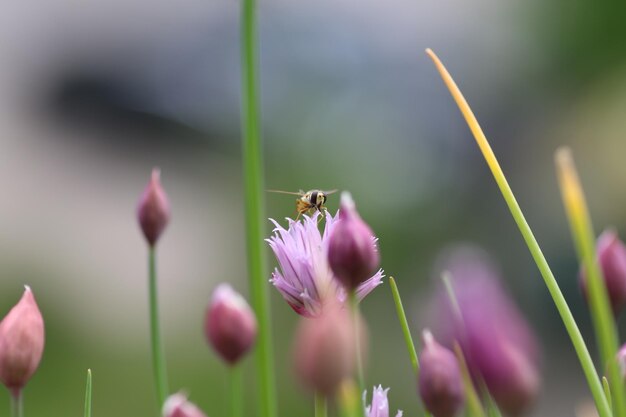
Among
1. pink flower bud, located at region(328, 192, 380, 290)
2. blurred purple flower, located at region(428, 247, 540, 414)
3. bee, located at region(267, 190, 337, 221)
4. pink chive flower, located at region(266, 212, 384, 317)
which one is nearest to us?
blurred purple flower, located at region(428, 247, 540, 414)

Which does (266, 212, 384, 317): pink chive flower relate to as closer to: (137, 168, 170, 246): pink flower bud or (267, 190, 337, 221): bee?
(137, 168, 170, 246): pink flower bud

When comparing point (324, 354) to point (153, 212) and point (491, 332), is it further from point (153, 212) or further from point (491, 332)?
point (153, 212)

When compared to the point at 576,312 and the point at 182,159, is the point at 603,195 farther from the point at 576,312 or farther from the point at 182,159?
the point at 182,159

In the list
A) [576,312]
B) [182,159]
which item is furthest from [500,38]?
[182,159]

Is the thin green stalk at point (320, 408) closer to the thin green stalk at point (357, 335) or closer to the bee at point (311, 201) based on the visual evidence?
the thin green stalk at point (357, 335)

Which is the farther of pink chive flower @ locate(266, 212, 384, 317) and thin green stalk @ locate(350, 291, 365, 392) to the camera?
pink chive flower @ locate(266, 212, 384, 317)

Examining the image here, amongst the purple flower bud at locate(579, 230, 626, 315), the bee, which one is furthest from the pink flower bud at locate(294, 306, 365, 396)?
the bee

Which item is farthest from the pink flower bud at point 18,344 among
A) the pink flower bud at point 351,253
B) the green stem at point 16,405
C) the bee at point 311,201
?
the bee at point 311,201
